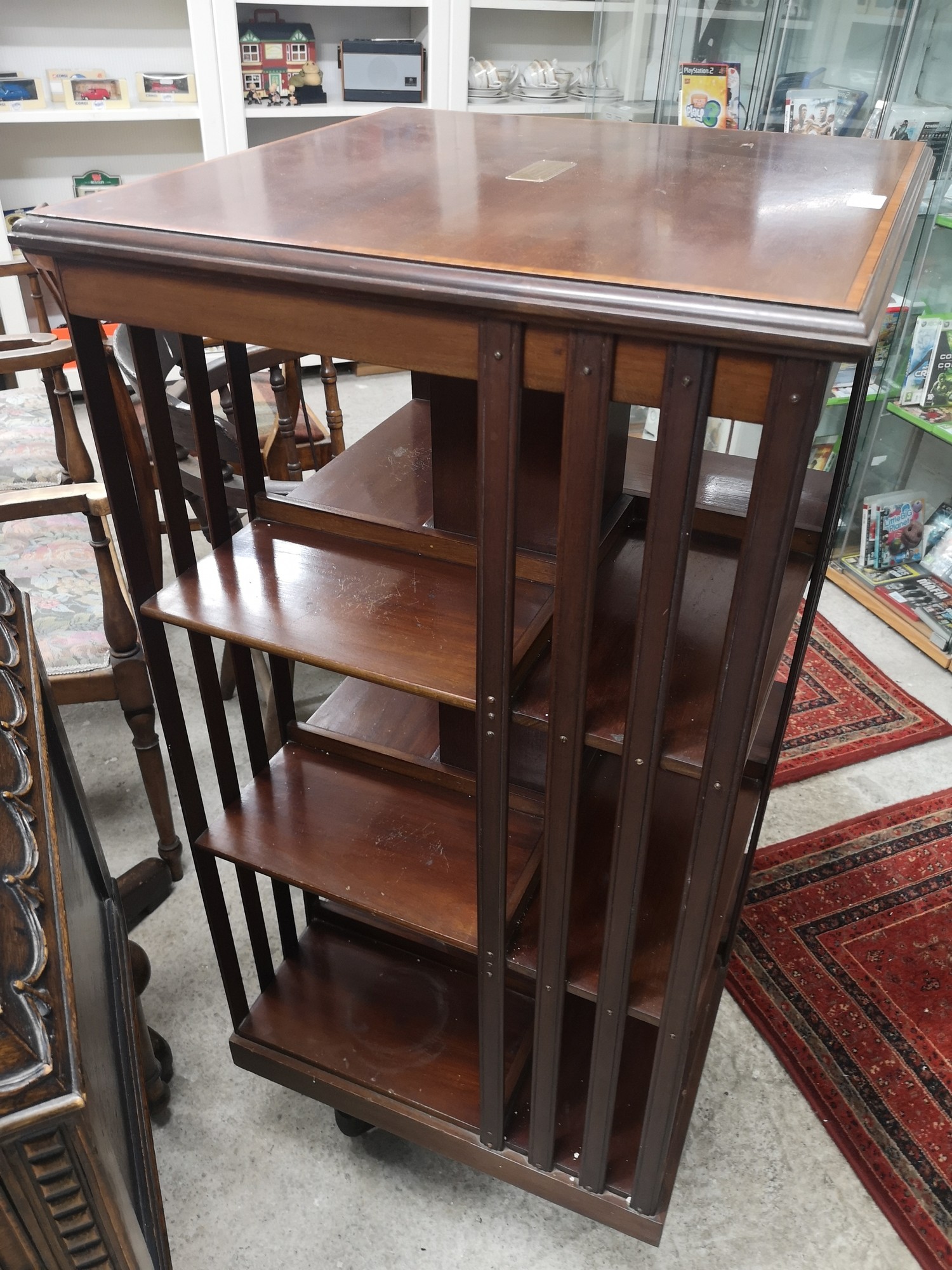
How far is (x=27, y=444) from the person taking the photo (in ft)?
7.72

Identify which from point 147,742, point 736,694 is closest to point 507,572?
point 736,694

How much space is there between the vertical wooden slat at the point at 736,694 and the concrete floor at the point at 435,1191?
1.11 feet

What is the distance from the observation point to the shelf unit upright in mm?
774

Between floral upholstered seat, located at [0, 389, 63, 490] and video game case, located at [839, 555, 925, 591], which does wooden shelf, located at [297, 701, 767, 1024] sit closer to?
floral upholstered seat, located at [0, 389, 63, 490]

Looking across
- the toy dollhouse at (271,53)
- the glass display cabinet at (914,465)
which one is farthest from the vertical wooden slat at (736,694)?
the toy dollhouse at (271,53)

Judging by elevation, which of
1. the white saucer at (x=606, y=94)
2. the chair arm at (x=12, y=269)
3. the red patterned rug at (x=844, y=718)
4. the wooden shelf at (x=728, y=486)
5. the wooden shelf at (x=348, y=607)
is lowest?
the red patterned rug at (x=844, y=718)

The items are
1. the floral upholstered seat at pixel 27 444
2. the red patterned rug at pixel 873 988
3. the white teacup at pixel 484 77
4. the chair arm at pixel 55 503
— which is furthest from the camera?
the white teacup at pixel 484 77

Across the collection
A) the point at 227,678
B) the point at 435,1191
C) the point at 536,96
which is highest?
the point at 536,96

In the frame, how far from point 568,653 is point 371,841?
0.52 m

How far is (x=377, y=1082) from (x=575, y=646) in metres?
0.85

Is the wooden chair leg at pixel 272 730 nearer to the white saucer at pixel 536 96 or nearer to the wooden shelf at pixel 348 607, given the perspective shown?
the wooden shelf at pixel 348 607

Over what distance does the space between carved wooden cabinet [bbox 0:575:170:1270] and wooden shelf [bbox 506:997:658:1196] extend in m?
0.52

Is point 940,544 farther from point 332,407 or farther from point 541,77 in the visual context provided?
point 541,77

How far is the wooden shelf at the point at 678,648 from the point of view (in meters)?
0.96
